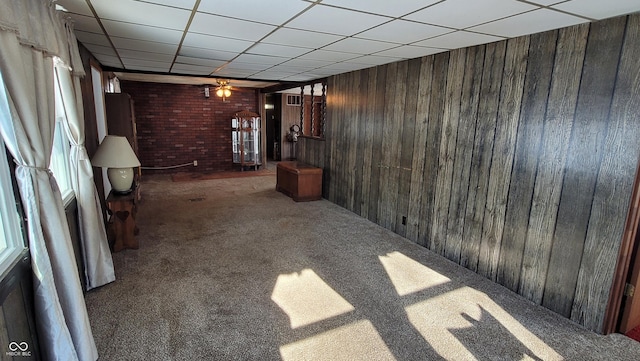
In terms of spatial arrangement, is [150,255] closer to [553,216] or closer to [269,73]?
[269,73]

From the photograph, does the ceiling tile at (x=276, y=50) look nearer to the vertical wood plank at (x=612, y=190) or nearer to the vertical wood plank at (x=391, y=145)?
the vertical wood plank at (x=391, y=145)

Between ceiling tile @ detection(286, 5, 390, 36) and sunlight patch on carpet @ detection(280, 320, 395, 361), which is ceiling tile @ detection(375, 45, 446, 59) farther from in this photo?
sunlight patch on carpet @ detection(280, 320, 395, 361)

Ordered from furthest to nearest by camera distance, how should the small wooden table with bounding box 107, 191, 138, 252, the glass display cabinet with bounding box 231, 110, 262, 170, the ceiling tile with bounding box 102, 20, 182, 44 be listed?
the glass display cabinet with bounding box 231, 110, 262, 170, the small wooden table with bounding box 107, 191, 138, 252, the ceiling tile with bounding box 102, 20, 182, 44

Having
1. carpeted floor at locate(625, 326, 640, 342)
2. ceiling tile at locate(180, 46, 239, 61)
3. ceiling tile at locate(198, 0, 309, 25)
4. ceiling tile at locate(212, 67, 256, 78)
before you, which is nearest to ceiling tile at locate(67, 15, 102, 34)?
ceiling tile at locate(180, 46, 239, 61)

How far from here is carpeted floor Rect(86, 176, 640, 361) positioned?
6.99 ft

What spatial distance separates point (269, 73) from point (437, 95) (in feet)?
9.89

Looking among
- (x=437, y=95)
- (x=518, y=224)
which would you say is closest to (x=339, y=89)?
(x=437, y=95)

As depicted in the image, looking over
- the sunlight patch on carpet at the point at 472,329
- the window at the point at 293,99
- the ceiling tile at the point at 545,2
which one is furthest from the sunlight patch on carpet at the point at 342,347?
the window at the point at 293,99

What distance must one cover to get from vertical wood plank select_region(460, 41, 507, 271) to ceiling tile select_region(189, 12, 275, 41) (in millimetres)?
2058

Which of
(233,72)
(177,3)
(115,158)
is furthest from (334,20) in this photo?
(233,72)

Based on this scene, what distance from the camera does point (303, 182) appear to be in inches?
227

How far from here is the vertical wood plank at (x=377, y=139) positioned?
14.5 feet

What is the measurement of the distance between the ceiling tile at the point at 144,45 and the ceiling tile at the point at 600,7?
347 centimetres

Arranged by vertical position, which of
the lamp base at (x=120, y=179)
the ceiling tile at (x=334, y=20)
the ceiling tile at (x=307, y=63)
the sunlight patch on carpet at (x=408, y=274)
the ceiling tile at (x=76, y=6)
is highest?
the ceiling tile at (x=307, y=63)
